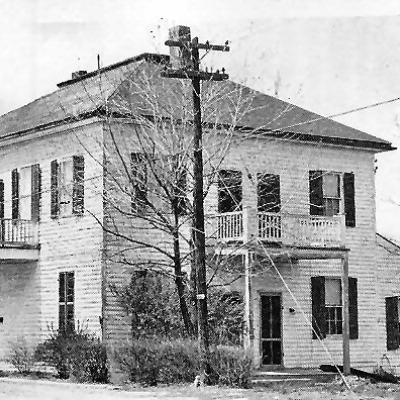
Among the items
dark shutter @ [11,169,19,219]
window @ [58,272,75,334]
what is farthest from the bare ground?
dark shutter @ [11,169,19,219]

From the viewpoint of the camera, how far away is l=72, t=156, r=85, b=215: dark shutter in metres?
27.9

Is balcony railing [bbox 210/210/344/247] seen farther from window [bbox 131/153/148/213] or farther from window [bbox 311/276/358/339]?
window [bbox 311/276/358/339]

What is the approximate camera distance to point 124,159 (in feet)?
89.0

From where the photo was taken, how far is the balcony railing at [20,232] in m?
29.0

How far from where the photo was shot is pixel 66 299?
28.1 meters

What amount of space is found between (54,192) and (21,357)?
4.32 m

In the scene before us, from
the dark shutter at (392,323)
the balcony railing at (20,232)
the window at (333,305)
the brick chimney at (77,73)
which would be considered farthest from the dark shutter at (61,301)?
the dark shutter at (392,323)

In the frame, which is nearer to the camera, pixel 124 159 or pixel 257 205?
pixel 124 159

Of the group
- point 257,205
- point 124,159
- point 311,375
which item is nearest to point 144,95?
point 124,159

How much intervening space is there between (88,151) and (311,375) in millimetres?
7794

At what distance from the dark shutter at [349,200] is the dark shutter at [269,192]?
2104 millimetres

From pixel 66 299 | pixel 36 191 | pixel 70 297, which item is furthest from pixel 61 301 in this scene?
pixel 36 191

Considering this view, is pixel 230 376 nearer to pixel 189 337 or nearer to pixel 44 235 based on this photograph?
pixel 189 337

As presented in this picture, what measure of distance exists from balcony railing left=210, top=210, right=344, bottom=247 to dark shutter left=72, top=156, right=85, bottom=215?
132 inches
